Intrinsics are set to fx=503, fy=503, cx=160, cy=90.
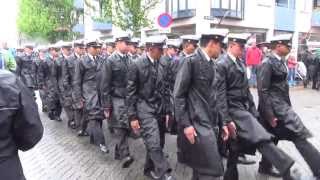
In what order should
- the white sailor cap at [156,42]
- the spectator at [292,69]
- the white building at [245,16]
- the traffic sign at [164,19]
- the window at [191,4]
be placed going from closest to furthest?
the white sailor cap at [156,42]
the traffic sign at [164,19]
the spectator at [292,69]
the white building at [245,16]
the window at [191,4]

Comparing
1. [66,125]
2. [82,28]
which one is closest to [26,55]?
[66,125]

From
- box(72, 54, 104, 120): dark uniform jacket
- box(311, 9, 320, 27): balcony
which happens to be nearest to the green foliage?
box(72, 54, 104, 120): dark uniform jacket

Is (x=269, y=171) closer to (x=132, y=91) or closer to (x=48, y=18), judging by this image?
(x=132, y=91)

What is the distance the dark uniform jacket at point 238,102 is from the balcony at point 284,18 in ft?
81.1

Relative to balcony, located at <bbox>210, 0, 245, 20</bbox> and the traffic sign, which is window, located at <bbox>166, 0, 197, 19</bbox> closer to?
balcony, located at <bbox>210, 0, 245, 20</bbox>

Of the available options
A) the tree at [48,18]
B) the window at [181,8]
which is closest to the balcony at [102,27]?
the tree at [48,18]

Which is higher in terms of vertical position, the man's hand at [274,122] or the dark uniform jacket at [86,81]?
the dark uniform jacket at [86,81]

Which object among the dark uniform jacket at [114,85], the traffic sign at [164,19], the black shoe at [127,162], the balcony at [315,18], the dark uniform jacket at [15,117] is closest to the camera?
the dark uniform jacket at [15,117]

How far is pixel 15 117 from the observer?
328 centimetres

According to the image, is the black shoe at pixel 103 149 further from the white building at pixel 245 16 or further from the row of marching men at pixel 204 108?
the white building at pixel 245 16

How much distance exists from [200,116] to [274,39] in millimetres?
1938

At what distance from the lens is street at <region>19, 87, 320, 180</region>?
7.01 meters

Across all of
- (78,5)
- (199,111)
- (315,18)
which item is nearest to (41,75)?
(199,111)

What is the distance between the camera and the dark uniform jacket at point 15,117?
3.21 m
